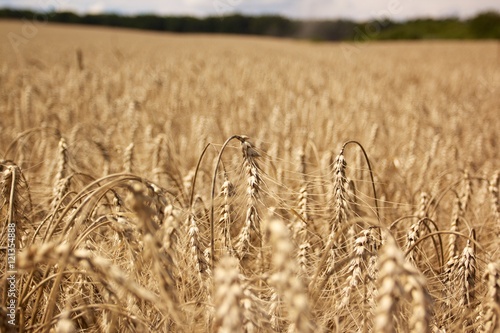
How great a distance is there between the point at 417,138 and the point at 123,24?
182 ft

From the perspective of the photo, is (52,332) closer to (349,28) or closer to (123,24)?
(349,28)

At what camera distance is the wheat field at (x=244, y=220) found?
882mm

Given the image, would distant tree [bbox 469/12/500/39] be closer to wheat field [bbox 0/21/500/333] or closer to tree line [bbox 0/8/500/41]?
tree line [bbox 0/8/500/41]

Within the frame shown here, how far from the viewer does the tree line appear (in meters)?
38.5

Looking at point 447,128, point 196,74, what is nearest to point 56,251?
point 447,128

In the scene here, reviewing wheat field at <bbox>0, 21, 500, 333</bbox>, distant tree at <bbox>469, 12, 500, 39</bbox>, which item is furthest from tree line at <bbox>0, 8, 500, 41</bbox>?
wheat field at <bbox>0, 21, 500, 333</bbox>

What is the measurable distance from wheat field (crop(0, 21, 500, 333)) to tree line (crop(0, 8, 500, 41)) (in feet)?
113

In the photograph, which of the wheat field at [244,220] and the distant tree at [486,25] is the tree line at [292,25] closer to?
the distant tree at [486,25]

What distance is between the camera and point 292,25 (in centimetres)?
5081

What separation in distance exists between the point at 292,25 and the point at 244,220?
53727 mm

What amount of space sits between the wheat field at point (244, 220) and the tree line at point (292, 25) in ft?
113

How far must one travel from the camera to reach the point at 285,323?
1261 mm

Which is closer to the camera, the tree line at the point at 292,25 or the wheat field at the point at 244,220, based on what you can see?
the wheat field at the point at 244,220

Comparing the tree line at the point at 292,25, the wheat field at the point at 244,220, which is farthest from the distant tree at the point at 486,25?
the wheat field at the point at 244,220
